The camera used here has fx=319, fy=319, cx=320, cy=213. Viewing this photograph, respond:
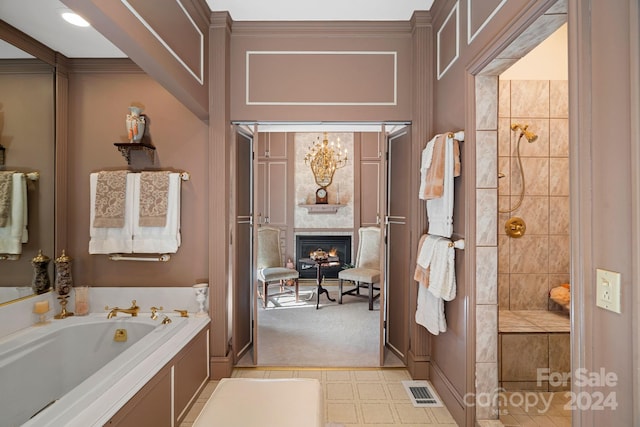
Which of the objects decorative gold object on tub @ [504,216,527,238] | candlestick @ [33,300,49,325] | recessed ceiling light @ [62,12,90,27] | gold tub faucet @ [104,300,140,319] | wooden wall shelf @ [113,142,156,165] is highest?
recessed ceiling light @ [62,12,90,27]

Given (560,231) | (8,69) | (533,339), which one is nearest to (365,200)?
(560,231)

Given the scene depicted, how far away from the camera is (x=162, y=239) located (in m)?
2.76

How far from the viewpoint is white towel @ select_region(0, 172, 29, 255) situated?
215 centimetres

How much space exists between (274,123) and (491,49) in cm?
176

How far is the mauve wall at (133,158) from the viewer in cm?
280

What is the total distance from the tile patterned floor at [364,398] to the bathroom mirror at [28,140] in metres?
1.58

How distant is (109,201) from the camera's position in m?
2.69

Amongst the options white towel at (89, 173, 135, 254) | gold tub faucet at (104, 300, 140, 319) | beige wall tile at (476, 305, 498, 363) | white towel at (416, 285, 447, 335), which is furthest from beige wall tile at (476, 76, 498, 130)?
gold tub faucet at (104, 300, 140, 319)

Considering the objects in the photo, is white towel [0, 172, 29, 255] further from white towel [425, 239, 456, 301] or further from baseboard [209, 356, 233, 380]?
white towel [425, 239, 456, 301]

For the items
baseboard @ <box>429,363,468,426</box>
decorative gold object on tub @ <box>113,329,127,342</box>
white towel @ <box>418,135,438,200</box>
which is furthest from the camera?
decorative gold object on tub @ <box>113,329,127,342</box>

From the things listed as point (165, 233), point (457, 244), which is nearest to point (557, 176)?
point (457, 244)

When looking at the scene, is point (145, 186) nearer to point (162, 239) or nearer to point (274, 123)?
point (162, 239)

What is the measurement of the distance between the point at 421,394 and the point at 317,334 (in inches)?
57.0

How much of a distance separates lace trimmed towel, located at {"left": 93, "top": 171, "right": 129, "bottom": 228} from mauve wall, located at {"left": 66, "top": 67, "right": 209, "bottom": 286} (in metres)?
0.19
